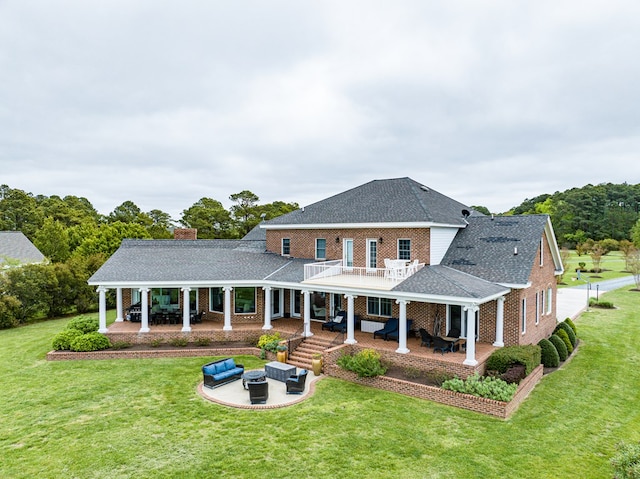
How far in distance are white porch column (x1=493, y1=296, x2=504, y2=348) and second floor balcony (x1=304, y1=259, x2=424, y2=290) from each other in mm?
3695

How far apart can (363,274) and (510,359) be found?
7.79 metres

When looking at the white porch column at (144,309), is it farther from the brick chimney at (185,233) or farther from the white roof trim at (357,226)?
the brick chimney at (185,233)

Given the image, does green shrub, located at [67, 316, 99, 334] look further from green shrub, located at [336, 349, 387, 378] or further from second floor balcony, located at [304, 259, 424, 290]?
green shrub, located at [336, 349, 387, 378]

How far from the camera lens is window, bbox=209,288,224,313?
21.0 m

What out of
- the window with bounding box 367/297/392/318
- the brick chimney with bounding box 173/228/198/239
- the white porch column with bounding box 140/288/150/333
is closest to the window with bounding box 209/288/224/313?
the white porch column with bounding box 140/288/150/333

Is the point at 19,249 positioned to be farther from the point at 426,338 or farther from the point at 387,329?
the point at 426,338

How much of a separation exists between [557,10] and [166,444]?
20.6 m

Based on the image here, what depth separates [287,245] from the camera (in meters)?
23.7

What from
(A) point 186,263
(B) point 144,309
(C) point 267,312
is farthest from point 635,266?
(B) point 144,309

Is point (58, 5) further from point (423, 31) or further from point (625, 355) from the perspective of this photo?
point (625, 355)

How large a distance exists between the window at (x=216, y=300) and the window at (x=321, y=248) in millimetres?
5969

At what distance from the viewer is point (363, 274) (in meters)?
19.3

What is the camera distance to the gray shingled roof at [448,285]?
1394cm

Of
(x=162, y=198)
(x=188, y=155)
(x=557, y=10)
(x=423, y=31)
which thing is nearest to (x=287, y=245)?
(x=423, y=31)
